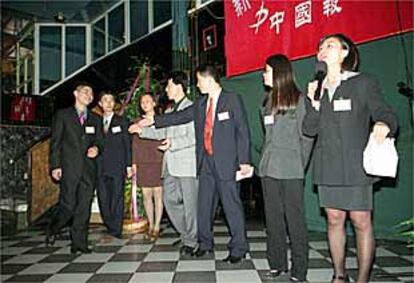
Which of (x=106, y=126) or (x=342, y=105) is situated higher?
(x=106, y=126)

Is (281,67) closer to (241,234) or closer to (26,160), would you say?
(241,234)

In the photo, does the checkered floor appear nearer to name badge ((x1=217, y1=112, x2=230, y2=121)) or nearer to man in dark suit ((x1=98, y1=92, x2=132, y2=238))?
man in dark suit ((x1=98, y1=92, x2=132, y2=238))

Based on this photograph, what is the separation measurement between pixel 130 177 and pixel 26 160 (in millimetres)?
1453

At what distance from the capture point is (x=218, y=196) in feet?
11.7

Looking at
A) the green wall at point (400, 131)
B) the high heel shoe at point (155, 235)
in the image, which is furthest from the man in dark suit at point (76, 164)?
→ the green wall at point (400, 131)

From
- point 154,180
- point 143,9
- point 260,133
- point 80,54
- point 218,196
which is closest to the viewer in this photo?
point 218,196

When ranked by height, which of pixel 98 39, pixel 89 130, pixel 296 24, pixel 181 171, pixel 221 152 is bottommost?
pixel 181 171

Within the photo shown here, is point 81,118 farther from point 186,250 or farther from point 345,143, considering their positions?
point 345,143

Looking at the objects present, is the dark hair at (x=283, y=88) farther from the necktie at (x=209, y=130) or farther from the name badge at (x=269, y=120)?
the necktie at (x=209, y=130)

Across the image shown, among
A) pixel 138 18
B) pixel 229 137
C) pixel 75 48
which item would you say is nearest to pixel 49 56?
pixel 75 48

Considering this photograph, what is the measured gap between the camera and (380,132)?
2195 millimetres

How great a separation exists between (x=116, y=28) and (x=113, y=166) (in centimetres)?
742

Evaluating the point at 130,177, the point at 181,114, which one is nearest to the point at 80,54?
the point at 130,177

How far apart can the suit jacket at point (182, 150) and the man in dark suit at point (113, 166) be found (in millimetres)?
825
